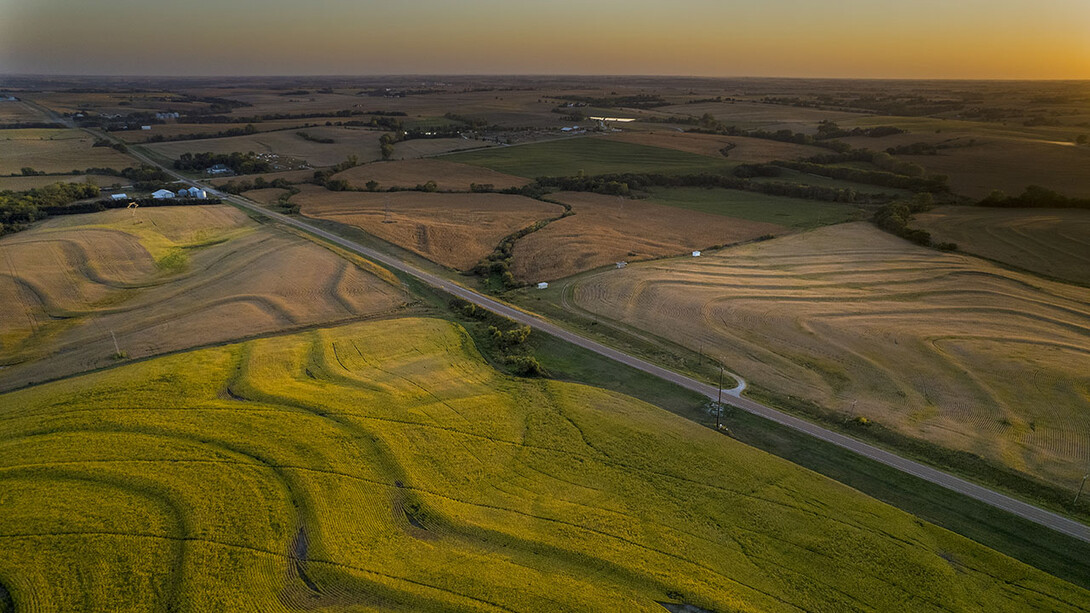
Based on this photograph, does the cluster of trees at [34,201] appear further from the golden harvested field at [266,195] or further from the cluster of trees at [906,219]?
the cluster of trees at [906,219]

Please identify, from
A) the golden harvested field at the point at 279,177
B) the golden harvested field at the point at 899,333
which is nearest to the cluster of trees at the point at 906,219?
the golden harvested field at the point at 899,333

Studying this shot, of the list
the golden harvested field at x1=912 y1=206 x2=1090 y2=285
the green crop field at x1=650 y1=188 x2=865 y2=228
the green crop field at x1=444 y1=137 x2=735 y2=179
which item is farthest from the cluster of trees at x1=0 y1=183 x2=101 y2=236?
the golden harvested field at x1=912 y1=206 x2=1090 y2=285

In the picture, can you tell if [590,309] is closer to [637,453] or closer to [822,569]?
[637,453]

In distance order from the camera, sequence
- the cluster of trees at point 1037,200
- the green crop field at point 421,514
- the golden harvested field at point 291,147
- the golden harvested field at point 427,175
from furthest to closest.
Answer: the golden harvested field at point 291,147, the golden harvested field at point 427,175, the cluster of trees at point 1037,200, the green crop field at point 421,514

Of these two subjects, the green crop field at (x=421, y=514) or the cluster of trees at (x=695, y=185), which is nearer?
the green crop field at (x=421, y=514)

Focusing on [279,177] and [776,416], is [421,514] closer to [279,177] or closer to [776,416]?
[776,416]

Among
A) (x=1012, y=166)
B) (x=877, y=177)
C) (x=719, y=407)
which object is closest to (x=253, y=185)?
(x=719, y=407)
